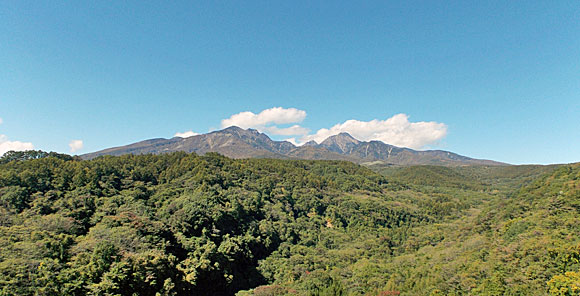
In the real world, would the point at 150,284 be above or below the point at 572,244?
below

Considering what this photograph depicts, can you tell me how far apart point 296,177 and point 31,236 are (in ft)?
313

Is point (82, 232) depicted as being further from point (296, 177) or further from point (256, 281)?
point (296, 177)

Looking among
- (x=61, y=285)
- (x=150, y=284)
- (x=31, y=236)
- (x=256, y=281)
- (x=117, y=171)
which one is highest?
(x=117, y=171)

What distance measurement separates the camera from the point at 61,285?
28.7 m

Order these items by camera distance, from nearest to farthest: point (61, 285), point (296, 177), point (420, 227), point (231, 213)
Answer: point (61, 285) < point (231, 213) < point (420, 227) < point (296, 177)

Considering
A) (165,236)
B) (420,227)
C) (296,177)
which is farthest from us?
(296,177)

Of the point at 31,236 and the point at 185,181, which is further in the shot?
the point at 185,181

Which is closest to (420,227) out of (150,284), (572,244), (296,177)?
(296,177)

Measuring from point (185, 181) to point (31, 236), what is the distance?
46.2 meters

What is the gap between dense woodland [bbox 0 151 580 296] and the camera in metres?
34.3

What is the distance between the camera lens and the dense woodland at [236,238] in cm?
3428

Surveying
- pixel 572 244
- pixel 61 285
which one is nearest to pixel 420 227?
pixel 572 244

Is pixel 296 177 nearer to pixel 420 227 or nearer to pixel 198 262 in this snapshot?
pixel 420 227

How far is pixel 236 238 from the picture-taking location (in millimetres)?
61781
